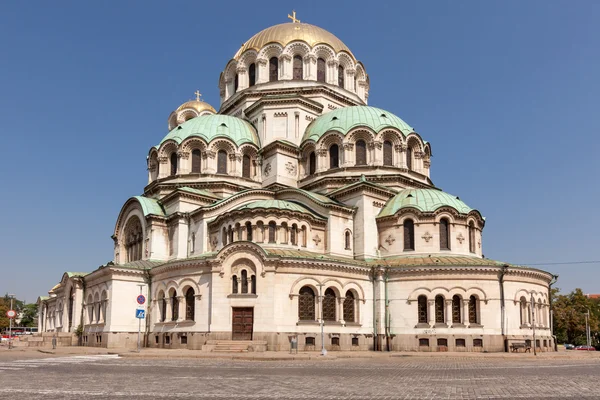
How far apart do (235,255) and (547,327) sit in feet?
75.4

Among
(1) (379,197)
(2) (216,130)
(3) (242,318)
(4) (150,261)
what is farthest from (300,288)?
(2) (216,130)

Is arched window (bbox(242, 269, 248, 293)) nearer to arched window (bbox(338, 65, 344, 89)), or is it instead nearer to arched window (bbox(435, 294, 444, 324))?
arched window (bbox(435, 294, 444, 324))

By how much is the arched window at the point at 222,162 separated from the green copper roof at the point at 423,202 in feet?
44.8

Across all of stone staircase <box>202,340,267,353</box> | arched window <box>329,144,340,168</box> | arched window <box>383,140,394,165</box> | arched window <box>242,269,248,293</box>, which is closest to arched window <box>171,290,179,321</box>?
arched window <box>242,269,248,293</box>

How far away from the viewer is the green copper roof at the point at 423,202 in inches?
1676

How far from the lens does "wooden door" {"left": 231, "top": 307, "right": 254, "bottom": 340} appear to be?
36750 mm

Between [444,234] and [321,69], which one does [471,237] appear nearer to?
[444,234]

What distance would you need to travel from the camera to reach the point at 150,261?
45.4 metres

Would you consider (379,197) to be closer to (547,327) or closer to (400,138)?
(400,138)

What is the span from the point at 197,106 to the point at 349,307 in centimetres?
3660

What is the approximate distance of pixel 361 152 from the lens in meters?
47.1

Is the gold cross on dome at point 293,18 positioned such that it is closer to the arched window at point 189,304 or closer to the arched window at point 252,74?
the arched window at point 252,74

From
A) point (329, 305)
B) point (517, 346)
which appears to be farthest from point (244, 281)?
point (517, 346)

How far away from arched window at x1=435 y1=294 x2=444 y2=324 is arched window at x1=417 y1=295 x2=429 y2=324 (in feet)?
2.34
